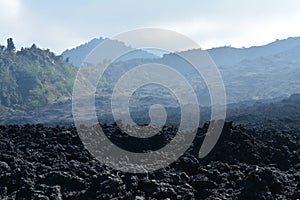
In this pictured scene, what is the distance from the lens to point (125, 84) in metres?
187

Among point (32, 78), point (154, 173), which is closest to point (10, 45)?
point (32, 78)

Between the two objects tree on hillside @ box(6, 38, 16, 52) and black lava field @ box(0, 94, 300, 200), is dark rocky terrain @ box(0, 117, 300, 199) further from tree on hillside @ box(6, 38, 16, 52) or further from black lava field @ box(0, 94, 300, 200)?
tree on hillside @ box(6, 38, 16, 52)

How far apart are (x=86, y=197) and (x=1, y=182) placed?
2205 mm

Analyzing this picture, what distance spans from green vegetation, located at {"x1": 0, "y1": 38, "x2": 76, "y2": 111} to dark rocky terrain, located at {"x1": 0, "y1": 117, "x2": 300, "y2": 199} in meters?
94.4

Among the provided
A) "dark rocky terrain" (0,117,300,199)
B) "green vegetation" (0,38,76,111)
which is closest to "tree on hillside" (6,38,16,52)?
"green vegetation" (0,38,76,111)

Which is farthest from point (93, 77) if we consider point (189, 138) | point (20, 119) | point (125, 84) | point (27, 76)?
point (189, 138)

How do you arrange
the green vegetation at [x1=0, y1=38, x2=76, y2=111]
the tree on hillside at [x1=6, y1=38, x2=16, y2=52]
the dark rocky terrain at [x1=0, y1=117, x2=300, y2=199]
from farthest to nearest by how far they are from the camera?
the tree on hillside at [x1=6, y1=38, x2=16, y2=52] → the green vegetation at [x1=0, y1=38, x2=76, y2=111] → the dark rocky terrain at [x1=0, y1=117, x2=300, y2=199]

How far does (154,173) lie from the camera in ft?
41.9

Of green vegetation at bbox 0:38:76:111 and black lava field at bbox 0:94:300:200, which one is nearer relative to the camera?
black lava field at bbox 0:94:300:200

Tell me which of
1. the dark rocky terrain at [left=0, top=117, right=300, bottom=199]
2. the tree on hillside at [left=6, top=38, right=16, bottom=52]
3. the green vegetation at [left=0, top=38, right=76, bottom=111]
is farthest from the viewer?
the tree on hillside at [left=6, top=38, right=16, bottom=52]

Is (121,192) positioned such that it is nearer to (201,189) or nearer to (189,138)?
(201,189)

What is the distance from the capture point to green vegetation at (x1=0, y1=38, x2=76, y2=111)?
112m

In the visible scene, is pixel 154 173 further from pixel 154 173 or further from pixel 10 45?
pixel 10 45

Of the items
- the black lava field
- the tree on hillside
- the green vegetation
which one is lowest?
the black lava field
